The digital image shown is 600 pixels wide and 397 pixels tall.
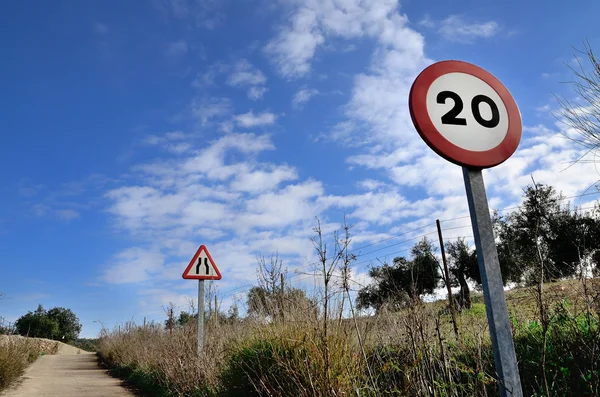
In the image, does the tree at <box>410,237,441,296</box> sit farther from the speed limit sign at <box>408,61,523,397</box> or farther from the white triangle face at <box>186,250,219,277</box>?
the white triangle face at <box>186,250,219,277</box>

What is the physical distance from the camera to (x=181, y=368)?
686 cm

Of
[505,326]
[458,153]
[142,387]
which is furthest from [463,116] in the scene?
[142,387]

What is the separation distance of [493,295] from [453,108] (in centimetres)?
90

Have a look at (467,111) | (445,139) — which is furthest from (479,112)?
(445,139)

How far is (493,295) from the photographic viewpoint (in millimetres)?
1695

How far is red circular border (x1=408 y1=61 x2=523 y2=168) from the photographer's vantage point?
189 centimetres

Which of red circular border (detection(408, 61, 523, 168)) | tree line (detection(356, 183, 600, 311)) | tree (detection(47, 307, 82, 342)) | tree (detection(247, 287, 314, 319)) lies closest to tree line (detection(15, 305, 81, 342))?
tree (detection(47, 307, 82, 342))

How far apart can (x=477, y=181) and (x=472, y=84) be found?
0.54 meters

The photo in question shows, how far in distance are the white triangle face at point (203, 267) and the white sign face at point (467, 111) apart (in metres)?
7.61

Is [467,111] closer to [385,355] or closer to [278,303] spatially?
[385,355]

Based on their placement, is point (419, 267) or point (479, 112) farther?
point (419, 267)

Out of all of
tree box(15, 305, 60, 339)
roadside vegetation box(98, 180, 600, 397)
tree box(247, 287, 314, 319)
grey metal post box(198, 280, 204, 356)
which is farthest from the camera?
tree box(15, 305, 60, 339)

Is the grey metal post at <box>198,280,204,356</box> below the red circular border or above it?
below

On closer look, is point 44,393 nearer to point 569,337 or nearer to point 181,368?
point 181,368
